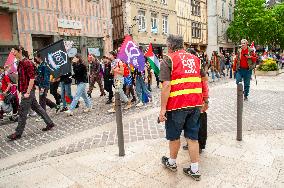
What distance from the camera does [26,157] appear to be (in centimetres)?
491

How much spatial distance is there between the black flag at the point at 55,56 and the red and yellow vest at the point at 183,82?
5030 millimetres

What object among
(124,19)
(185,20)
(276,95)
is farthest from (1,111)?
(185,20)

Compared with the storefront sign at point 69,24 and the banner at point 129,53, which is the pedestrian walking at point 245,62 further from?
the storefront sign at point 69,24

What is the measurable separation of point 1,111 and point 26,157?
12.4 feet

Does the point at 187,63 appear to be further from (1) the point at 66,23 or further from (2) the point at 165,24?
(2) the point at 165,24

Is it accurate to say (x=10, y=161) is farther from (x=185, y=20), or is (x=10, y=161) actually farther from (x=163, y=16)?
(x=185, y=20)

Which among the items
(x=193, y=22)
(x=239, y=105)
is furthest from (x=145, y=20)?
(x=239, y=105)

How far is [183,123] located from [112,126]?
3.26 m

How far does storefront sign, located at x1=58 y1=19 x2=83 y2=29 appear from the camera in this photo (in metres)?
17.6

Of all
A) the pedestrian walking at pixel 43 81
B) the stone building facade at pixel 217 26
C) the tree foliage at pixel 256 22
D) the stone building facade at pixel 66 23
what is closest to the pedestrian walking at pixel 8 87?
the pedestrian walking at pixel 43 81

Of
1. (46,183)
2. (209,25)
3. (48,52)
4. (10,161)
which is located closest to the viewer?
(46,183)

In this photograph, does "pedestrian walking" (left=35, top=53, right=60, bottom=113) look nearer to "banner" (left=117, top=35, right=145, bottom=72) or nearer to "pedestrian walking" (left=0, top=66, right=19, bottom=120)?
"pedestrian walking" (left=0, top=66, right=19, bottom=120)

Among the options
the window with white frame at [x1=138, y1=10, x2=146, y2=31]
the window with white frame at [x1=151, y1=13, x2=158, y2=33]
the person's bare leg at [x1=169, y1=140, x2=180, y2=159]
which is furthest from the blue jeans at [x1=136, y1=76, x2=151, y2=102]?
the window with white frame at [x1=151, y1=13, x2=158, y2=33]

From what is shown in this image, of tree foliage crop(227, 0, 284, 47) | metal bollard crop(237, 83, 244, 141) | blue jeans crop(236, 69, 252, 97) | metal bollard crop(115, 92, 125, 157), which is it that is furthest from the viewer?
tree foliage crop(227, 0, 284, 47)
